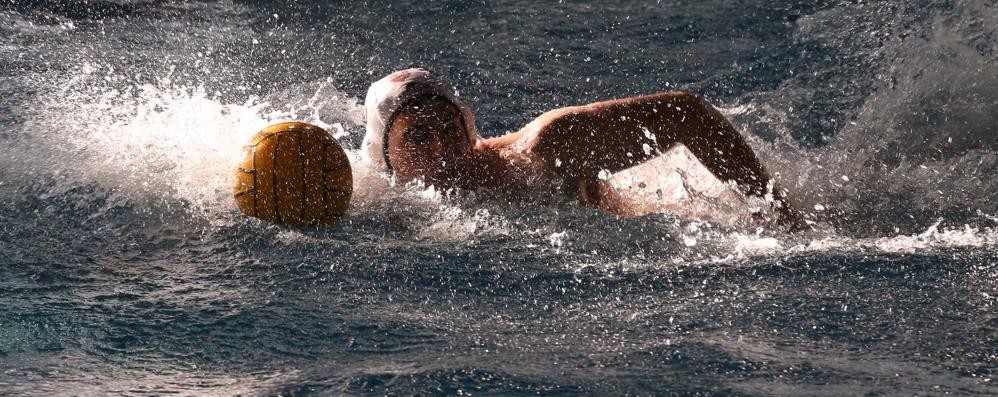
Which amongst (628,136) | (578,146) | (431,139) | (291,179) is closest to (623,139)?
(628,136)

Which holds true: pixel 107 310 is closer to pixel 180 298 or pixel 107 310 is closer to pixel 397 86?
pixel 180 298

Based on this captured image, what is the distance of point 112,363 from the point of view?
243cm

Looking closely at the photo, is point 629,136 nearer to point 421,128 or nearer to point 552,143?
point 552,143

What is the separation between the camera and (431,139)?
11.6ft

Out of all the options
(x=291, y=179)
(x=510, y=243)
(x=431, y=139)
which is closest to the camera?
(x=510, y=243)

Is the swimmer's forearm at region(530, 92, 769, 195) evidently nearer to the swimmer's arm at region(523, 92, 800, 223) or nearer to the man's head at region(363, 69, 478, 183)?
the swimmer's arm at region(523, 92, 800, 223)

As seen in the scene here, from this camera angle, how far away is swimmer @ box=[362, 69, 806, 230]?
3.51m

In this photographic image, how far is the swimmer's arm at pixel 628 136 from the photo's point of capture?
11.6ft

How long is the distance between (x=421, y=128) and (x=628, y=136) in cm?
71

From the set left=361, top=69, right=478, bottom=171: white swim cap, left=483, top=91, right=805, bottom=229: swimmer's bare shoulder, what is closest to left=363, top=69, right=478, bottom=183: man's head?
left=361, top=69, right=478, bottom=171: white swim cap

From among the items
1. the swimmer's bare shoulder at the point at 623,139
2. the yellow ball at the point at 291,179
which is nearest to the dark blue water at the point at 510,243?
the yellow ball at the point at 291,179

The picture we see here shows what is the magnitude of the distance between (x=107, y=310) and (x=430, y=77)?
1.39 meters

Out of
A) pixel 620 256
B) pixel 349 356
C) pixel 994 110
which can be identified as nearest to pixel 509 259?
pixel 620 256

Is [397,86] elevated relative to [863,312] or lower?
elevated
